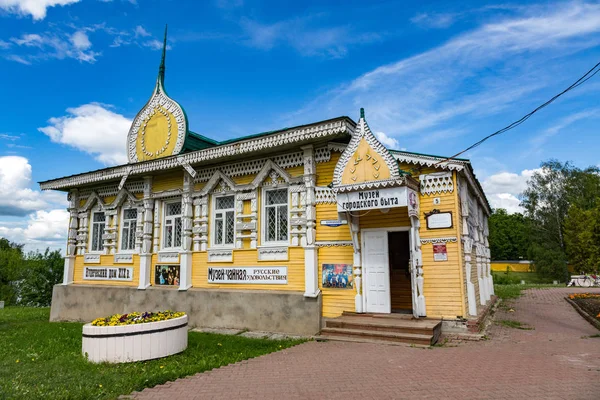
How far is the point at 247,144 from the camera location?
11375mm

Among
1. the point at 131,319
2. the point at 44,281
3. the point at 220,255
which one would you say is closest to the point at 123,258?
the point at 220,255

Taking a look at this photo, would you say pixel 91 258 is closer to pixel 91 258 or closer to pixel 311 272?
pixel 91 258

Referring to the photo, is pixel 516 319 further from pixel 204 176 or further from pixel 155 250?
pixel 155 250

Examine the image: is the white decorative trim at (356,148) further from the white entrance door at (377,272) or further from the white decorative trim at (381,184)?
the white entrance door at (377,272)

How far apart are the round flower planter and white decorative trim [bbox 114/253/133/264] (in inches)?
288

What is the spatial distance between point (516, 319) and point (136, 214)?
1317 cm

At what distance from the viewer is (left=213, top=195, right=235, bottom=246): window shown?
12.4 metres

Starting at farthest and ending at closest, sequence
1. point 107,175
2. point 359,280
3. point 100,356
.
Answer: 1. point 107,175
2. point 359,280
3. point 100,356

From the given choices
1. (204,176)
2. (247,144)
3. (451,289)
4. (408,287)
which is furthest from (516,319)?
(204,176)

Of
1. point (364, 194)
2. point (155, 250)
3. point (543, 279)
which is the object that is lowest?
point (543, 279)

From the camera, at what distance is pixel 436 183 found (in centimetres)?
962

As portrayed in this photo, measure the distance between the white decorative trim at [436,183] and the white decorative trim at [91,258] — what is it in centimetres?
1239

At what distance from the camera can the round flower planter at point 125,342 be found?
7.15 meters

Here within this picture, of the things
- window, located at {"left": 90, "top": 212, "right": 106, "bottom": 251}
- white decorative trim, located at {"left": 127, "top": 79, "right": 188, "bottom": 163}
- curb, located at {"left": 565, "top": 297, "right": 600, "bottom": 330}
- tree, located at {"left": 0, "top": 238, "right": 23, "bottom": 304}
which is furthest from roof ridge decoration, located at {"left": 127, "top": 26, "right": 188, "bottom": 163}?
tree, located at {"left": 0, "top": 238, "right": 23, "bottom": 304}
